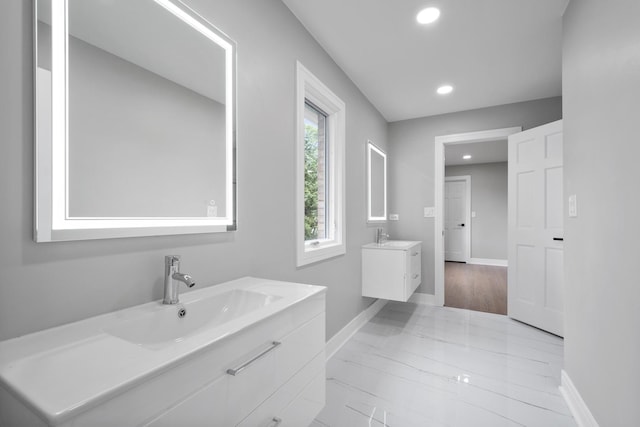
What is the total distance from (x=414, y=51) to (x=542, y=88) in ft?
5.47

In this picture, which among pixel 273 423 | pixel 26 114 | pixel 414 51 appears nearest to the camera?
pixel 26 114

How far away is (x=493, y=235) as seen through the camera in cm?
681

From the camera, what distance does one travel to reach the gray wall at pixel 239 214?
767 millimetres

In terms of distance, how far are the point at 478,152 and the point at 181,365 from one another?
6425 mm

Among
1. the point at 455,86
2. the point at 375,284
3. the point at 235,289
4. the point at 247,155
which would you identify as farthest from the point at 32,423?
the point at 455,86

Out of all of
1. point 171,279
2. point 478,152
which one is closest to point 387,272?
point 171,279

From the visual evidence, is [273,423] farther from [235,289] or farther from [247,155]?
[247,155]

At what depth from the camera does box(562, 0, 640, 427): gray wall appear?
44.8 inches

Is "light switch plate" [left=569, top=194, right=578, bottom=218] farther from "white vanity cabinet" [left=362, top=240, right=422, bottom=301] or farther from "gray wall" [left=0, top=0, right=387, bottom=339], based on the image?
"gray wall" [left=0, top=0, right=387, bottom=339]

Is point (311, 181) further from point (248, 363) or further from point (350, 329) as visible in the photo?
point (248, 363)

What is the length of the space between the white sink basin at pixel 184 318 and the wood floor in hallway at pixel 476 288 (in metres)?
3.29

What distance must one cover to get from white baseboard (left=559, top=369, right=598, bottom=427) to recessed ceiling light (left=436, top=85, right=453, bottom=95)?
8.57ft

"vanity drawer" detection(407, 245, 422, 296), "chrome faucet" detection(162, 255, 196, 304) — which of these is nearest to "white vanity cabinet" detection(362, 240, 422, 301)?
"vanity drawer" detection(407, 245, 422, 296)

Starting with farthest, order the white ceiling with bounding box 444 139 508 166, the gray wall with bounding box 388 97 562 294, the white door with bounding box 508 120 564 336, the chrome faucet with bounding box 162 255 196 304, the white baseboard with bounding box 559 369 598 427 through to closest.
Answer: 1. the white ceiling with bounding box 444 139 508 166
2. the gray wall with bounding box 388 97 562 294
3. the white door with bounding box 508 120 564 336
4. the white baseboard with bounding box 559 369 598 427
5. the chrome faucet with bounding box 162 255 196 304
